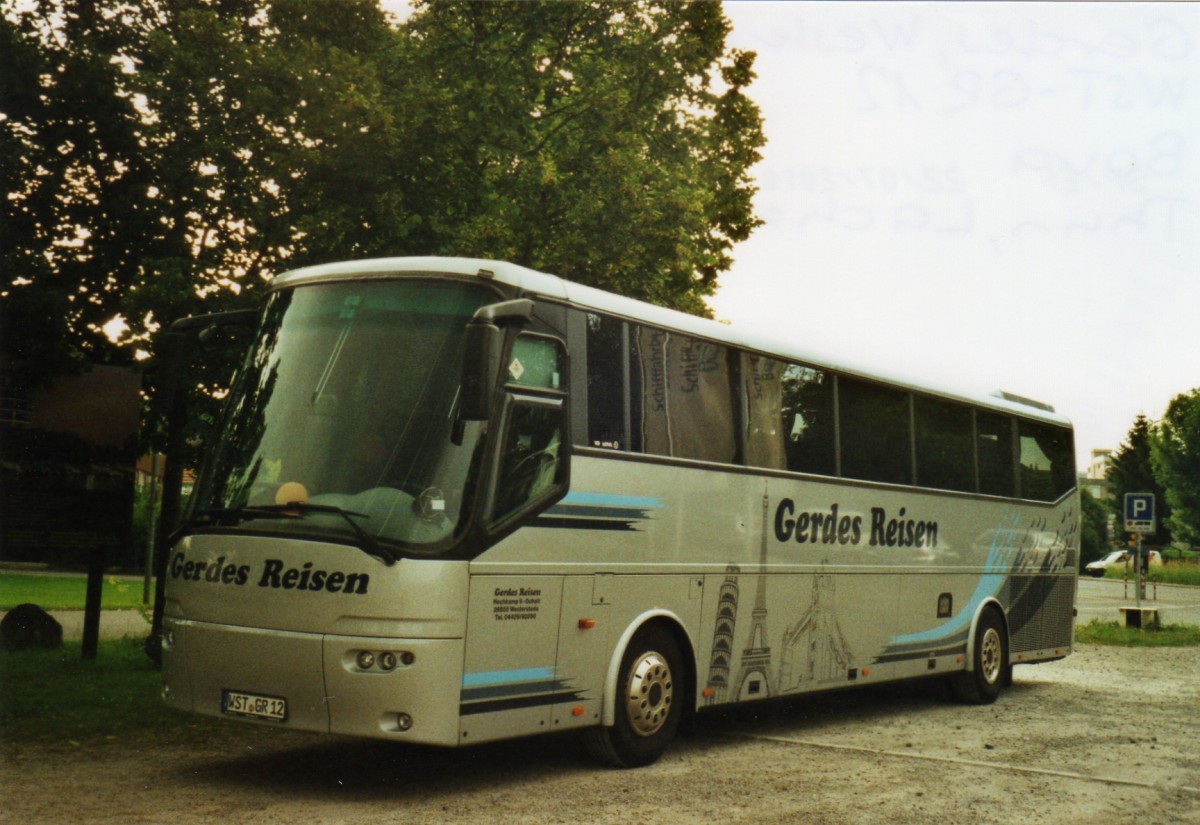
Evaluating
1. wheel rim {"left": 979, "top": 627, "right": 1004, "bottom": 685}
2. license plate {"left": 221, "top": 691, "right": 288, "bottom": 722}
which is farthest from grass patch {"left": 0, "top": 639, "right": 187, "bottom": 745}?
wheel rim {"left": 979, "top": 627, "right": 1004, "bottom": 685}

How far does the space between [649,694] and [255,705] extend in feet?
9.50

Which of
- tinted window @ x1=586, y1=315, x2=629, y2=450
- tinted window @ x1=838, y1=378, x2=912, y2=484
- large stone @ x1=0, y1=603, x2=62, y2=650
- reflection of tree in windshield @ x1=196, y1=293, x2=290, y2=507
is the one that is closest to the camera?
reflection of tree in windshield @ x1=196, y1=293, x2=290, y2=507

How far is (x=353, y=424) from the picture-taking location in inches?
346

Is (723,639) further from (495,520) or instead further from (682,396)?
(495,520)

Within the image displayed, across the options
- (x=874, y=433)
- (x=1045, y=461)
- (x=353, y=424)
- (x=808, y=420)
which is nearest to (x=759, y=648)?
(x=808, y=420)

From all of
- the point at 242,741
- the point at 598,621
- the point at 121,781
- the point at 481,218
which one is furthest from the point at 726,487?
the point at 481,218

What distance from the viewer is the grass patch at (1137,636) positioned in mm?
25828

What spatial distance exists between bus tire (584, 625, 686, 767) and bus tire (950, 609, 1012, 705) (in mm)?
6053

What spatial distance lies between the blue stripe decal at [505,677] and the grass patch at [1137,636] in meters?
19.0

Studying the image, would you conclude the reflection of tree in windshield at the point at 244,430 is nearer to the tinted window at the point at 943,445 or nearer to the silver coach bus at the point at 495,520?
the silver coach bus at the point at 495,520

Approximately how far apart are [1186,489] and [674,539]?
84153mm

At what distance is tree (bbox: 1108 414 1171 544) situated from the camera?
97731 mm

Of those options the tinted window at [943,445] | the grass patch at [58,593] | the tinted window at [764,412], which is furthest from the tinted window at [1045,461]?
the grass patch at [58,593]

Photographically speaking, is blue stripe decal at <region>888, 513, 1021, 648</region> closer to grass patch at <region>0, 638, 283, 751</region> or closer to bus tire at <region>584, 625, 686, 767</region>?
bus tire at <region>584, 625, 686, 767</region>
